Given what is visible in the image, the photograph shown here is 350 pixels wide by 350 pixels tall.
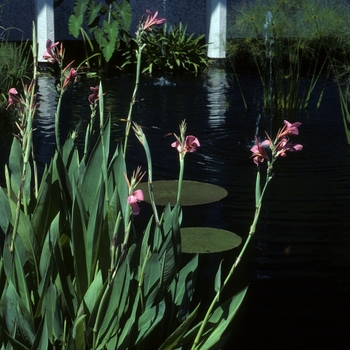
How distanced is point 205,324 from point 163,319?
175 millimetres

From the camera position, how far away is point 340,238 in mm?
3697

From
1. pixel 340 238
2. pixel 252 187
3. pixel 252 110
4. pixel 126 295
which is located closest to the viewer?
pixel 126 295

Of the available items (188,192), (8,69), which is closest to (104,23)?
(8,69)

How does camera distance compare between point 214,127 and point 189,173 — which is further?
point 214,127

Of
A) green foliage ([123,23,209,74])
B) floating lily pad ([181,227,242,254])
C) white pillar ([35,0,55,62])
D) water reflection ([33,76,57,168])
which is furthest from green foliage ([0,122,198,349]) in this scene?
white pillar ([35,0,55,62])

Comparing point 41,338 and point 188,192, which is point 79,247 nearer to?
point 41,338

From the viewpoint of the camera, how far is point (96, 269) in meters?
1.89

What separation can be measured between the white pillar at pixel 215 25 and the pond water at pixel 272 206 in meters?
4.38

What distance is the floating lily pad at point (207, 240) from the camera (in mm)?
3385

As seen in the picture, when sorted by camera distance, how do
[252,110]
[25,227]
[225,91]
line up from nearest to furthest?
[25,227]
[252,110]
[225,91]

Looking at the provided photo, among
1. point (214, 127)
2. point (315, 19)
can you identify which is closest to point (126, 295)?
point (214, 127)

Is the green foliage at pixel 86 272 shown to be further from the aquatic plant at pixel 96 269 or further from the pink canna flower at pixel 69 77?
the pink canna flower at pixel 69 77

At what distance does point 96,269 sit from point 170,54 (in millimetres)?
10353

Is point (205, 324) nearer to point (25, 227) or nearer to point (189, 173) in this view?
point (25, 227)
